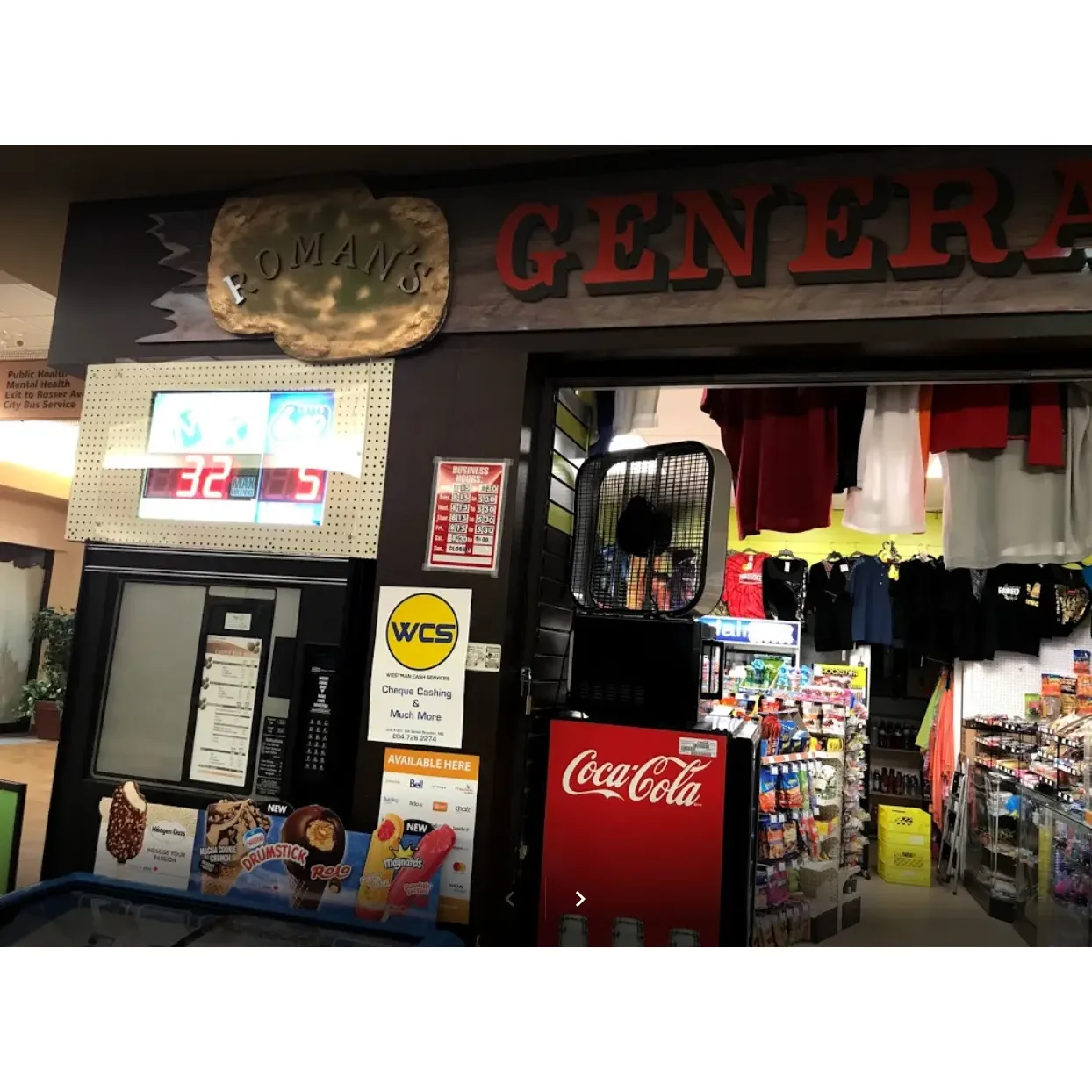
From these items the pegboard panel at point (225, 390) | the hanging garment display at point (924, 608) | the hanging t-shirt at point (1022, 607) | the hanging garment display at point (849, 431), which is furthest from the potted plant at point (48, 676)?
the hanging t-shirt at point (1022, 607)

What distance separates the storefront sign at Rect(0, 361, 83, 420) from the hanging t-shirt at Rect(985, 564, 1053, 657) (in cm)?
687

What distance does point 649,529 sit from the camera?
3.03 metres

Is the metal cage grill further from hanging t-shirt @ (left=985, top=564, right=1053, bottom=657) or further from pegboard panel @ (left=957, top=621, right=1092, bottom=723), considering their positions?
pegboard panel @ (left=957, top=621, right=1092, bottom=723)

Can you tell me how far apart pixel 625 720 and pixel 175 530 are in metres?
1.78

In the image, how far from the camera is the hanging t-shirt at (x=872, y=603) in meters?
7.30

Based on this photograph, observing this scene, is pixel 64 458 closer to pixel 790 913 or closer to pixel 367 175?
pixel 367 175

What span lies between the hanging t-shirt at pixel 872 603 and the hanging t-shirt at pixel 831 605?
0.28ft

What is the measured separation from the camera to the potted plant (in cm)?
838

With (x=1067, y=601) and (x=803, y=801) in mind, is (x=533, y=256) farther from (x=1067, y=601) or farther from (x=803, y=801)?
(x=1067, y=601)

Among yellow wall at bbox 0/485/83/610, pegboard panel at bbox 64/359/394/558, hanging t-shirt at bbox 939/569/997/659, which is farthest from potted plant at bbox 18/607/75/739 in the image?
hanging t-shirt at bbox 939/569/997/659

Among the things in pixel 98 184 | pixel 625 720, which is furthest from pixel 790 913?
pixel 98 184

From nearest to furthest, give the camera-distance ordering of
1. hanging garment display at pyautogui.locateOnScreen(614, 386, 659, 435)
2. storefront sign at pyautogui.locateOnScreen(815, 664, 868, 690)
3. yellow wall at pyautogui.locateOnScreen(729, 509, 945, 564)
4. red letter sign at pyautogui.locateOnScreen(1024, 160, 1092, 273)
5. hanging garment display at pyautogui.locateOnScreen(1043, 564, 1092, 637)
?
1. red letter sign at pyautogui.locateOnScreen(1024, 160, 1092, 273)
2. hanging garment display at pyautogui.locateOnScreen(614, 386, 659, 435)
3. storefront sign at pyautogui.locateOnScreen(815, 664, 868, 690)
4. hanging garment display at pyautogui.locateOnScreen(1043, 564, 1092, 637)
5. yellow wall at pyautogui.locateOnScreen(729, 509, 945, 564)

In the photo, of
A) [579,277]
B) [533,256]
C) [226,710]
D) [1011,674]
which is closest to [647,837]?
[226,710]

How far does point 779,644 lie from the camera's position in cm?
675
